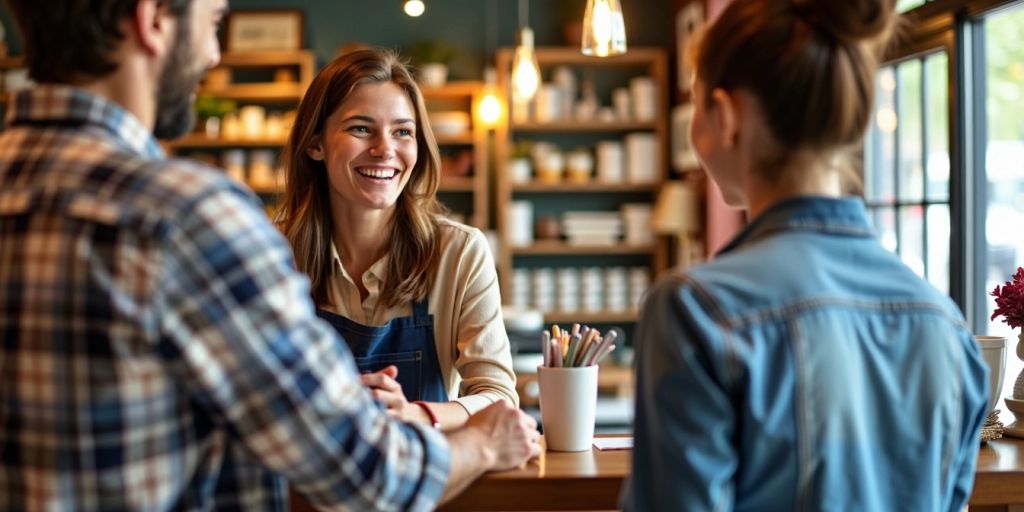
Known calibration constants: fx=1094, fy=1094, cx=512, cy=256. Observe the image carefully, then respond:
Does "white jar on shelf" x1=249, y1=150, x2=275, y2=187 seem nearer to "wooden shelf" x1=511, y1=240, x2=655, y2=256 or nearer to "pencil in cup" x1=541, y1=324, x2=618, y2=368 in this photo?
"wooden shelf" x1=511, y1=240, x2=655, y2=256

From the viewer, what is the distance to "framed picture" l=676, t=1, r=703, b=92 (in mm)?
6145

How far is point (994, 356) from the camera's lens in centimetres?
179

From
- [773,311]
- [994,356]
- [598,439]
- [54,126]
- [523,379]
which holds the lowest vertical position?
[523,379]

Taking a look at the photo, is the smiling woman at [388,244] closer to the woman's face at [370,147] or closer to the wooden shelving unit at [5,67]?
the woman's face at [370,147]

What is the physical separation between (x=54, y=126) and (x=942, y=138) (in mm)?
3498

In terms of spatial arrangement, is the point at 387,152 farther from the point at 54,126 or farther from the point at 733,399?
the point at 733,399

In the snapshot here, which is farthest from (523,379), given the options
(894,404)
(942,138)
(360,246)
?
(894,404)

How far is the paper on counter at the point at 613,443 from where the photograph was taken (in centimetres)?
175

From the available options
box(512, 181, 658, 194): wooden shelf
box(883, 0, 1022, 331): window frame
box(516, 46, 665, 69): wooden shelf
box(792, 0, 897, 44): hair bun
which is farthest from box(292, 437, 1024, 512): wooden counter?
box(516, 46, 665, 69): wooden shelf

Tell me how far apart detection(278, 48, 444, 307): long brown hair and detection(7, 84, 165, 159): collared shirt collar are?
3.25ft

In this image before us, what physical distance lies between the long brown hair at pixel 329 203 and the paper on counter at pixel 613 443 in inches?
20.2

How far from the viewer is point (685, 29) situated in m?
6.45

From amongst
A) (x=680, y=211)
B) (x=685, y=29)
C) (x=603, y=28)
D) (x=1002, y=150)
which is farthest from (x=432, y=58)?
(x=603, y=28)

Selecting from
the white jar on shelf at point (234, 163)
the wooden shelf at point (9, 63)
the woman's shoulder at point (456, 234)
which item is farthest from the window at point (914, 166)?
the wooden shelf at point (9, 63)
